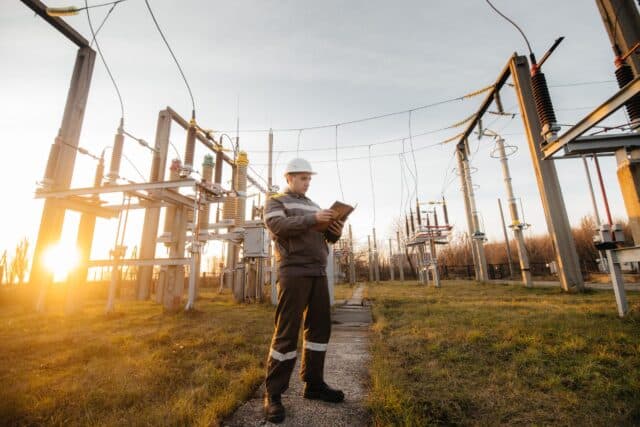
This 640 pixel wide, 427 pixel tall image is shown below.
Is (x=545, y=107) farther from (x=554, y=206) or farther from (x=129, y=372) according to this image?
(x=129, y=372)

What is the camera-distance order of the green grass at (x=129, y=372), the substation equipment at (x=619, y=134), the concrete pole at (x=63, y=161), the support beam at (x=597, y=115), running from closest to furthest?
the green grass at (x=129, y=372) < the support beam at (x=597, y=115) < the substation equipment at (x=619, y=134) < the concrete pole at (x=63, y=161)

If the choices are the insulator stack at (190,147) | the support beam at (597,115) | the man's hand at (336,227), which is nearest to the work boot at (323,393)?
the man's hand at (336,227)

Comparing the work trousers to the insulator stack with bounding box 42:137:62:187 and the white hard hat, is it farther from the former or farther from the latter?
the insulator stack with bounding box 42:137:62:187

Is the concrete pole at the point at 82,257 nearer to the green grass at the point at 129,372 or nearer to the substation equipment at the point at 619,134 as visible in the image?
the green grass at the point at 129,372

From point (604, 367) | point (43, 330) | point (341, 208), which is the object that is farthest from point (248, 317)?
point (604, 367)

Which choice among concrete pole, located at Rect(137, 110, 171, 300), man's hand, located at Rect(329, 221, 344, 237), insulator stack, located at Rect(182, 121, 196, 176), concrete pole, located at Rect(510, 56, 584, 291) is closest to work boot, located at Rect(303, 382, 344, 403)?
man's hand, located at Rect(329, 221, 344, 237)

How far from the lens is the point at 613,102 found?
3180mm

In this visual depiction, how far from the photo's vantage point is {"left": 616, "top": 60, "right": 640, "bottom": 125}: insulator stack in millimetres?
3836

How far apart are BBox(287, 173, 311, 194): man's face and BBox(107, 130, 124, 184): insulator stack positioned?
21.6 ft

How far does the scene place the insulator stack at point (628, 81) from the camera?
384 cm

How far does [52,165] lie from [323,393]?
867 cm

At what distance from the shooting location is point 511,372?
2.39 meters

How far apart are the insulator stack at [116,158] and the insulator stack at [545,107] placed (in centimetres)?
890

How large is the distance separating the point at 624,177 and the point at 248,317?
6.80 metres
